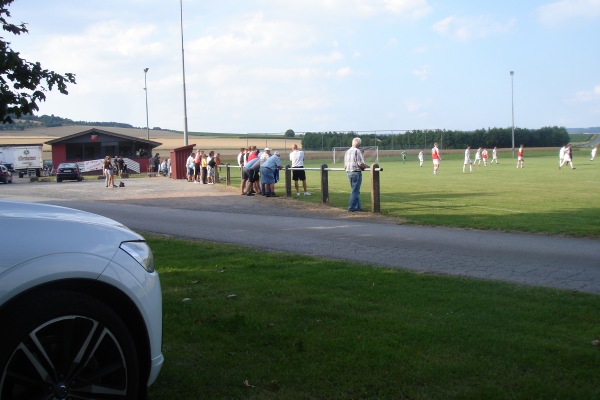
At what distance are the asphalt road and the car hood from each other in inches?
207

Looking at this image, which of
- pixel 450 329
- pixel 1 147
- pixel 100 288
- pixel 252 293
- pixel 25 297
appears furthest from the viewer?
pixel 1 147

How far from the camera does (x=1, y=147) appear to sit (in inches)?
2470

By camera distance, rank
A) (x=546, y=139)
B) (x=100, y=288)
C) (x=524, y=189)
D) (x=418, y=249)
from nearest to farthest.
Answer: (x=100, y=288) < (x=418, y=249) < (x=524, y=189) < (x=546, y=139)

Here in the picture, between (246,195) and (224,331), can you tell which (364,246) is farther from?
(246,195)

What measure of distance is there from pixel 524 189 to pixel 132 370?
22.7m

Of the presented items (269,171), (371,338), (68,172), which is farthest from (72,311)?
(68,172)

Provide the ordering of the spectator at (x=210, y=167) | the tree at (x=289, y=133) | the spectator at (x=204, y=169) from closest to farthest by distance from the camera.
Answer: the spectator at (x=210, y=167) → the spectator at (x=204, y=169) → the tree at (x=289, y=133)

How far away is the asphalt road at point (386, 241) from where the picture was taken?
8.24m

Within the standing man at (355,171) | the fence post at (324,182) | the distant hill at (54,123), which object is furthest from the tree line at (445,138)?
the distant hill at (54,123)

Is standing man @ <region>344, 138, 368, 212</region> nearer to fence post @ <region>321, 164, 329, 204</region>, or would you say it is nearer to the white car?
fence post @ <region>321, 164, 329, 204</region>

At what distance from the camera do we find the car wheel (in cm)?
307

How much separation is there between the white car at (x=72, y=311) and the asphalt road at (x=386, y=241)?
202 inches

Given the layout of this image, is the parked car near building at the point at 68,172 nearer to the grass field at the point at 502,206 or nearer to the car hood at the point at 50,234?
the grass field at the point at 502,206

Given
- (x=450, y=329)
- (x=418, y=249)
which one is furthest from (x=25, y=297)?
(x=418, y=249)
